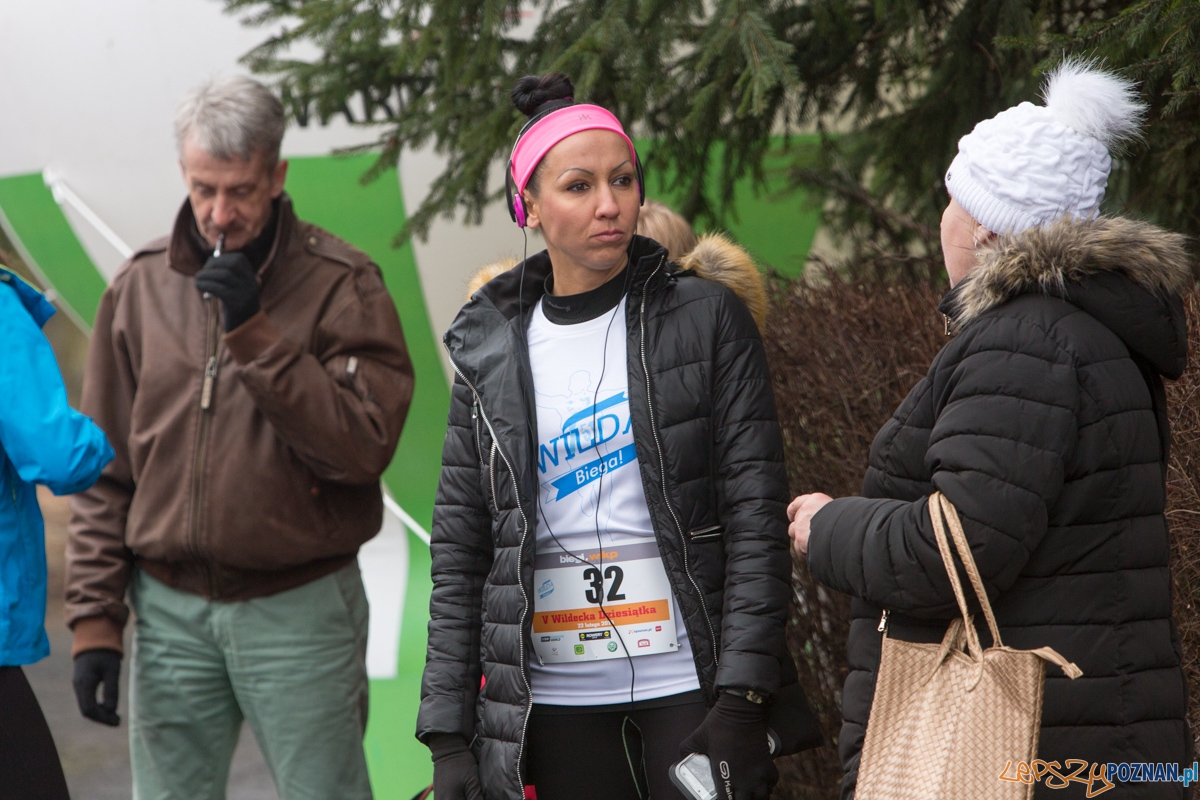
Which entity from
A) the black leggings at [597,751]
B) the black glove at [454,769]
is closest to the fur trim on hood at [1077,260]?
the black leggings at [597,751]

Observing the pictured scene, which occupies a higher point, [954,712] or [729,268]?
[729,268]

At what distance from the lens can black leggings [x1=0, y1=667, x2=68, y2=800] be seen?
272 centimetres

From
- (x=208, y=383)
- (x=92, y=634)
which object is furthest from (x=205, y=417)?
(x=92, y=634)

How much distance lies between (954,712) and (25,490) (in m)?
2.23

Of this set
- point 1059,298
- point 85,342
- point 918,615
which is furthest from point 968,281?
point 85,342

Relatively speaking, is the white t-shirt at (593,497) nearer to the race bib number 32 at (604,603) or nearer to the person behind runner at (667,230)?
the race bib number 32 at (604,603)

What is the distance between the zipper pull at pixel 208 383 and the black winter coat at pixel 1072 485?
2093 millimetres

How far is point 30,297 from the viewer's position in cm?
302

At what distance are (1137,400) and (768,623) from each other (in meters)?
0.81

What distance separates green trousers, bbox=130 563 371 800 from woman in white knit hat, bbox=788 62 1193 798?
6.21ft

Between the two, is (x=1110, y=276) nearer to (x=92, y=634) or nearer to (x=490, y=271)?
(x=490, y=271)

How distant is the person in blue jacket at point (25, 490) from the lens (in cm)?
276

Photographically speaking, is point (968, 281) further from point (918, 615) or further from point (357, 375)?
point (357, 375)

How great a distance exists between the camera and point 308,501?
342 centimetres
